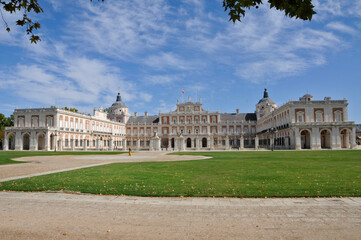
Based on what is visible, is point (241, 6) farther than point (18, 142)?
No

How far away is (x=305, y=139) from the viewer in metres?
51.3

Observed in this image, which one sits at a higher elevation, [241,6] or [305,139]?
[241,6]

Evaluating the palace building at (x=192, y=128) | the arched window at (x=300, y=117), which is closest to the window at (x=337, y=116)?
the palace building at (x=192, y=128)

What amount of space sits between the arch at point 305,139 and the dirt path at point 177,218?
152ft

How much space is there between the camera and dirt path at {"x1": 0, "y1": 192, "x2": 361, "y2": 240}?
461 cm

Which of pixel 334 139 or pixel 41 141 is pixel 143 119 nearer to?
pixel 41 141

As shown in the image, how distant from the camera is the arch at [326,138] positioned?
1917 inches

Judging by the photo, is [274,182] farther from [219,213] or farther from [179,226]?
[179,226]

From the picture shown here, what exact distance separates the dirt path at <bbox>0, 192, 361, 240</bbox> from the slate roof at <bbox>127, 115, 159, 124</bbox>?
2959 inches

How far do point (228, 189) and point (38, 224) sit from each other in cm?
502

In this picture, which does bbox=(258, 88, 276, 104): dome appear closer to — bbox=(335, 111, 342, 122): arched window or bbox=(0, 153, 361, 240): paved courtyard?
bbox=(335, 111, 342, 122): arched window

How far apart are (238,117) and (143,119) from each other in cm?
2848

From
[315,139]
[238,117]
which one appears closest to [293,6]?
[315,139]

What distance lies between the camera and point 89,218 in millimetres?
5559
